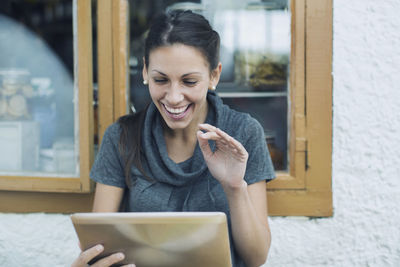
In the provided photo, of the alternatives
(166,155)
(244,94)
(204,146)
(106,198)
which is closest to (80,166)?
(106,198)

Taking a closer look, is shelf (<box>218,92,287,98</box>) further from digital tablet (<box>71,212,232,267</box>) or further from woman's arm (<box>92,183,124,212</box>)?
digital tablet (<box>71,212,232,267</box>)

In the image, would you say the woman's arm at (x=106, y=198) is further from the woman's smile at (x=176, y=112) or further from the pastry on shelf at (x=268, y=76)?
the pastry on shelf at (x=268, y=76)

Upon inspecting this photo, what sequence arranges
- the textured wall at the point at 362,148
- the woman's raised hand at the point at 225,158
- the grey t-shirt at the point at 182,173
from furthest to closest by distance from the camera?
the textured wall at the point at 362,148, the grey t-shirt at the point at 182,173, the woman's raised hand at the point at 225,158

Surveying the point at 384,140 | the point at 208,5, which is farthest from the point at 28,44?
the point at 384,140

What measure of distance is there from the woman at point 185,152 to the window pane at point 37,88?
0.49 m

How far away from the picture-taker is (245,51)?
2240mm

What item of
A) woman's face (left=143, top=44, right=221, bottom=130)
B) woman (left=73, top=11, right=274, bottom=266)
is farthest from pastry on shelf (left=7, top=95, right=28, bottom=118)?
woman's face (left=143, top=44, right=221, bottom=130)

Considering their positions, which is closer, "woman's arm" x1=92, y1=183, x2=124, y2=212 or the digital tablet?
the digital tablet

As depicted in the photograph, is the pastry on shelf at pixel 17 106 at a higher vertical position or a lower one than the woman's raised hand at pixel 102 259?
higher

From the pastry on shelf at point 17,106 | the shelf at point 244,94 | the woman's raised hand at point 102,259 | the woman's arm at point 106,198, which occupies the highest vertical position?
the shelf at point 244,94

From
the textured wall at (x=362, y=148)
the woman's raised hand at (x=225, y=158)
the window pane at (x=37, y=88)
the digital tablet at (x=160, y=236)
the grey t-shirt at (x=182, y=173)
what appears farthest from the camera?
the window pane at (x=37, y=88)

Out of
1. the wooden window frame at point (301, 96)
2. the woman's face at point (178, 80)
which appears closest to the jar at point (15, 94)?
the wooden window frame at point (301, 96)

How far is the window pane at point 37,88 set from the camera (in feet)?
6.49

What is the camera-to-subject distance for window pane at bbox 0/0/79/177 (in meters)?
1.98
